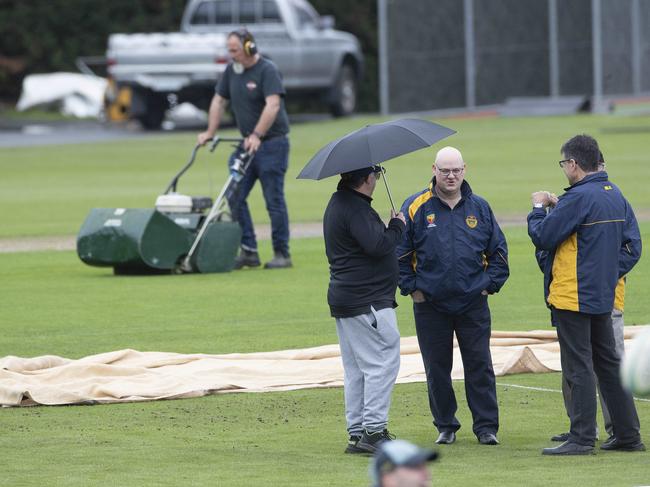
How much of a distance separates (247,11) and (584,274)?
28.9 m

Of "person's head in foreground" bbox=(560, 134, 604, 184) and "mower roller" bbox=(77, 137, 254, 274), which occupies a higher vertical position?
"person's head in foreground" bbox=(560, 134, 604, 184)

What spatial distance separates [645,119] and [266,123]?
2283 centimetres

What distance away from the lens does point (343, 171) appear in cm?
809

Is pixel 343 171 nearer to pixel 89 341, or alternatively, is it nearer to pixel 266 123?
pixel 89 341

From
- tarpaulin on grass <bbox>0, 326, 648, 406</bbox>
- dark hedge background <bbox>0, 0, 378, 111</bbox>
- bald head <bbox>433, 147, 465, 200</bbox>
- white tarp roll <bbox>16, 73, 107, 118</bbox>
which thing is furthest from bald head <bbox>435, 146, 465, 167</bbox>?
dark hedge background <bbox>0, 0, 378, 111</bbox>

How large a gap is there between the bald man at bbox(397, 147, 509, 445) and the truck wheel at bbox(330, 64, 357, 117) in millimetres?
29026

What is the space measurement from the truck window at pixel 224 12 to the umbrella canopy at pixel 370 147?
1104 inches

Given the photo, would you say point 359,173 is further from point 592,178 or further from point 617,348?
point 617,348

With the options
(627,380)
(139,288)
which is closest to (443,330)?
(627,380)

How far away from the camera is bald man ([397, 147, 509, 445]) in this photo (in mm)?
8477

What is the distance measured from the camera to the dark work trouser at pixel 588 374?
8180 millimetres

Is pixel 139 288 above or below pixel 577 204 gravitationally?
below

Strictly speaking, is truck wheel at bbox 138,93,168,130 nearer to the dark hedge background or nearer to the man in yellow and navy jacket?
the dark hedge background

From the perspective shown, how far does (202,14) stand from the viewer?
36.8 meters
